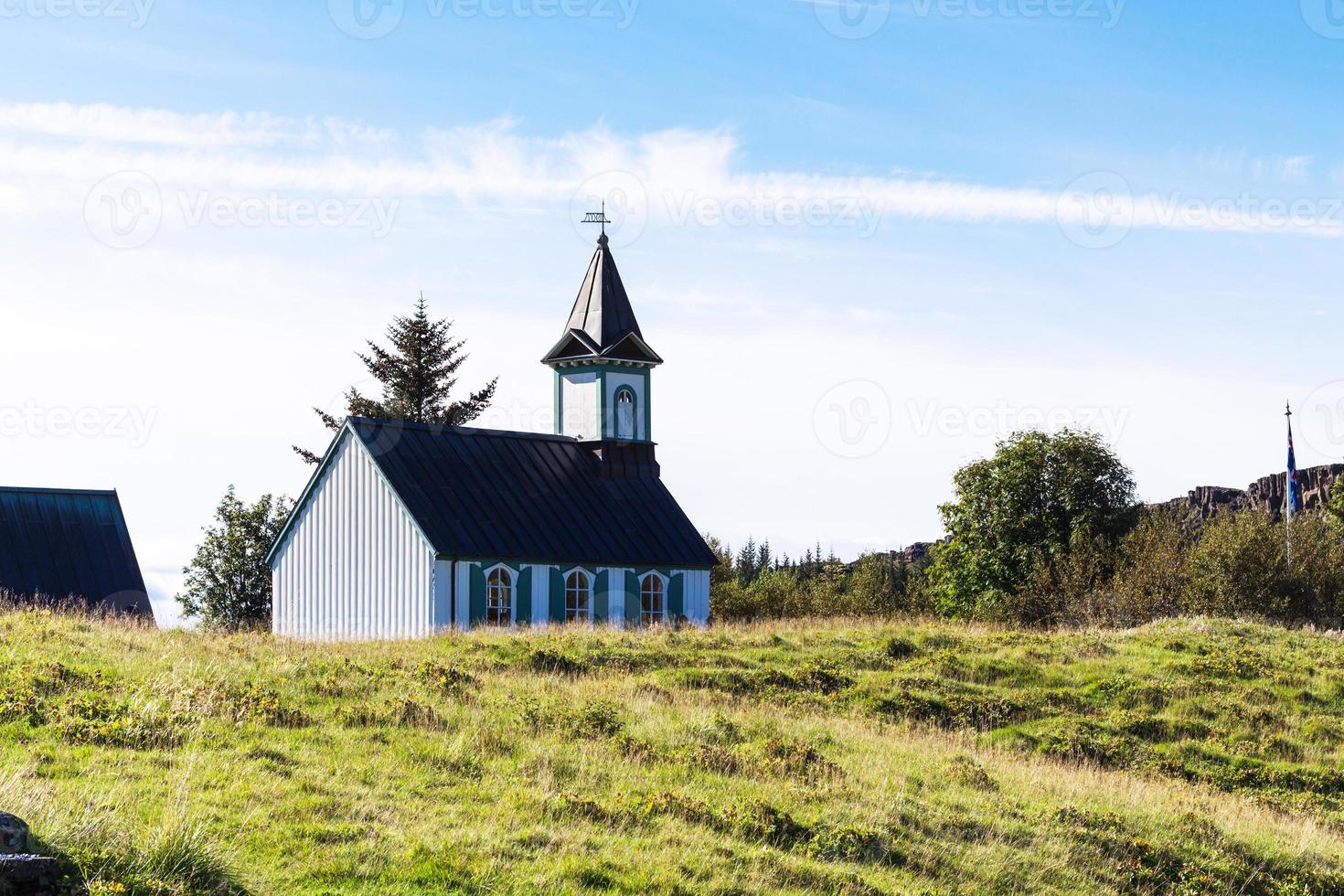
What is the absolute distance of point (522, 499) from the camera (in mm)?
42125

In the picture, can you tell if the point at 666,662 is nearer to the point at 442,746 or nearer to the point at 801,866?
the point at 442,746

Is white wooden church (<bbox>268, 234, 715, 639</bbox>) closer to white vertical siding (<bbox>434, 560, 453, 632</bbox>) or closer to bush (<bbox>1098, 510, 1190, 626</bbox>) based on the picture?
white vertical siding (<bbox>434, 560, 453, 632</bbox>)

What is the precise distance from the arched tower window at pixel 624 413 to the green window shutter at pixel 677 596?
5.38m

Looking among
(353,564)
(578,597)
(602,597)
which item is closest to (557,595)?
(578,597)

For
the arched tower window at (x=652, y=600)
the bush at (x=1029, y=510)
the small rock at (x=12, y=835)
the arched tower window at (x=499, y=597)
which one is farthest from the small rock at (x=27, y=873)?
the bush at (x=1029, y=510)

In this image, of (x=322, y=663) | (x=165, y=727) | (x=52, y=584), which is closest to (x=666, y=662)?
(x=322, y=663)

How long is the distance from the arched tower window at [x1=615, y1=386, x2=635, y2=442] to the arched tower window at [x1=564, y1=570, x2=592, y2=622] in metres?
7.03

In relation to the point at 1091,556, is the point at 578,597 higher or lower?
lower

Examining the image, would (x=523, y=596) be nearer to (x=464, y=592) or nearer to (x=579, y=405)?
(x=464, y=592)

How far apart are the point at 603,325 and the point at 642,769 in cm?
3134

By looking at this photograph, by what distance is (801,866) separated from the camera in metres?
13.9

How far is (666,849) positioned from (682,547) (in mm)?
31721

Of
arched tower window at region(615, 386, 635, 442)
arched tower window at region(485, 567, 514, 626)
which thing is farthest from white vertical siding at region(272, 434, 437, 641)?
arched tower window at region(615, 386, 635, 442)

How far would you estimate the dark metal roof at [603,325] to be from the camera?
154 ft
